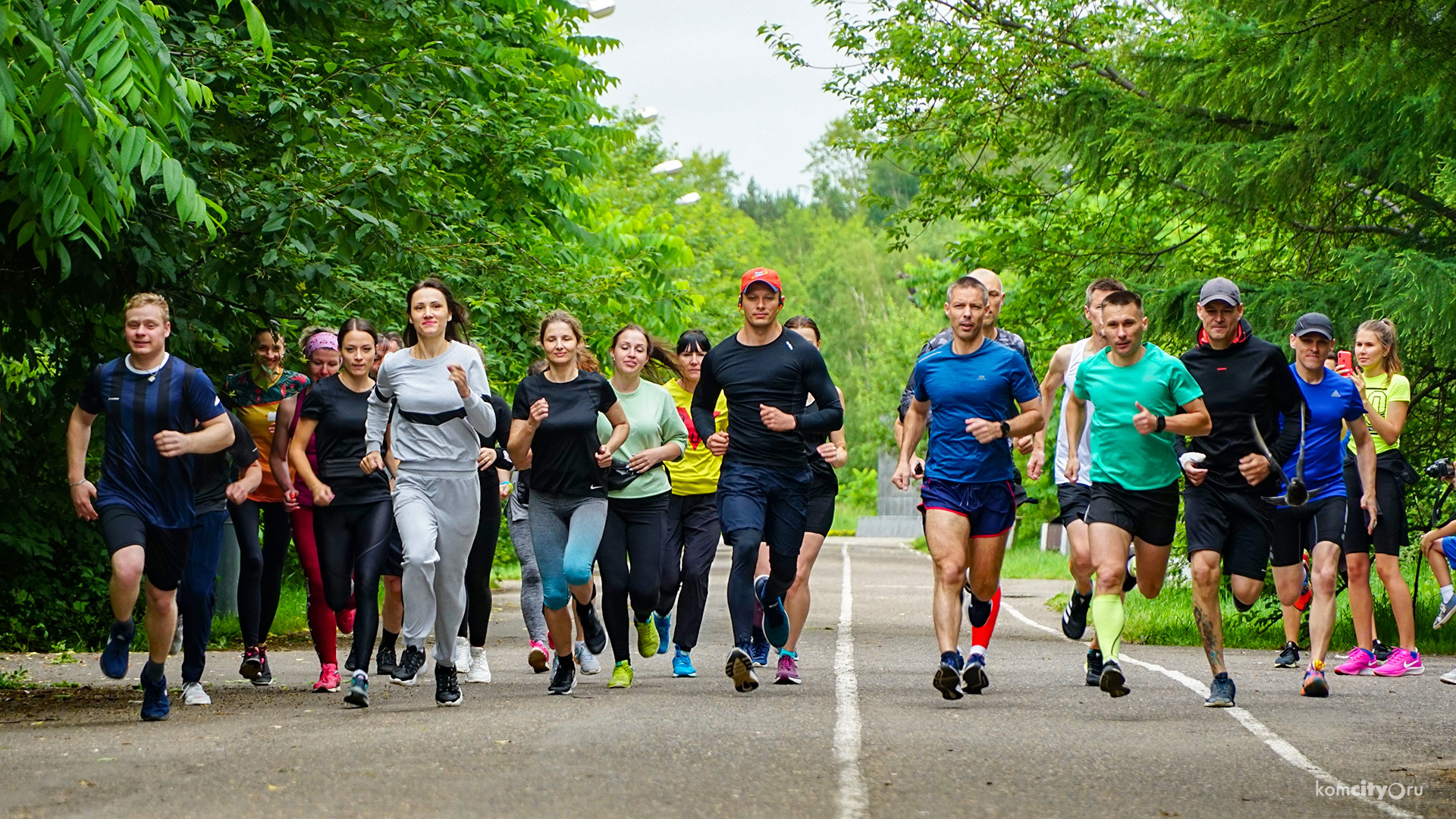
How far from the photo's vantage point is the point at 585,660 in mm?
11422

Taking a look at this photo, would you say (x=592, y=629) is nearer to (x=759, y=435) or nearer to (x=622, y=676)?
(x=622, y=676)

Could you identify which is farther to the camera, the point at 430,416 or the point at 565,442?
the point at 565,442

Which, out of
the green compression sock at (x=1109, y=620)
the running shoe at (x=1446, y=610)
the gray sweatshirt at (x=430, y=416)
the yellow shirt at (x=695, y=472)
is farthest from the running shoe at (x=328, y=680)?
the running shoe at (x=1446, y=610)

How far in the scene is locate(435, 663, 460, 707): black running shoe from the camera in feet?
31.1

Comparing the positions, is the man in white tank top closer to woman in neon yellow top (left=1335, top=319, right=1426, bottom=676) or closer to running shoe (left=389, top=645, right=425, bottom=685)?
woman in neon yellow top (left=1335, top=319, right=1426, bottom=676)

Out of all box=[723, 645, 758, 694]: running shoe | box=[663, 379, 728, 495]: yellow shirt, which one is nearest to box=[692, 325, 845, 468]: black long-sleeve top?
box=[723, 645, 758, 694]: running shoe

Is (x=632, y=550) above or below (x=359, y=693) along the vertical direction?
above

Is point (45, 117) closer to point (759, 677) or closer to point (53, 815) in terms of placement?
point (53, 815)

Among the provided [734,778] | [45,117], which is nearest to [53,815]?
[734,778]

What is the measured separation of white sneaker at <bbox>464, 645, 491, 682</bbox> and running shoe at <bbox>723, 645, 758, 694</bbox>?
2003 millimetres

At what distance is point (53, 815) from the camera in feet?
19.8

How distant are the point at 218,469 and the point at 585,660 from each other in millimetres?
3032

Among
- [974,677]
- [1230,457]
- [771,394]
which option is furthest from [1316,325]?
[771,394]

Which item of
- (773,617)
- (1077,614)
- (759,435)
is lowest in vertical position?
(773,617)
